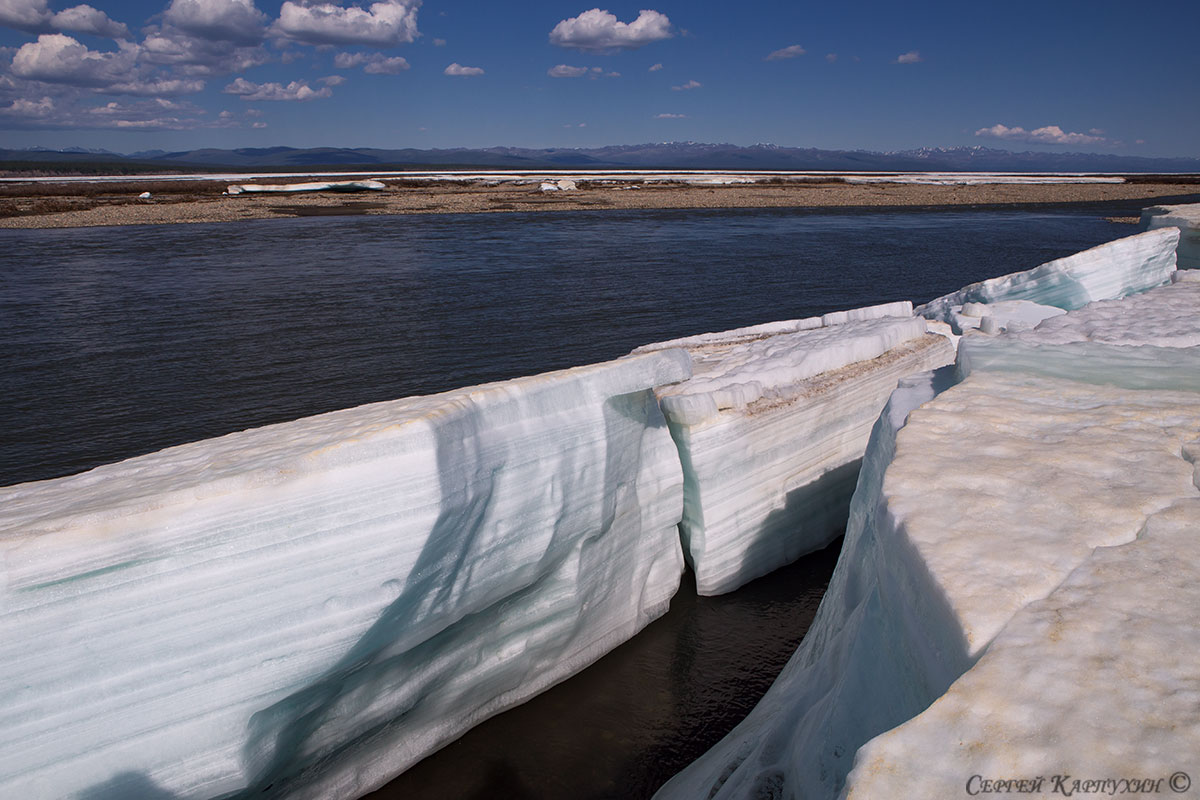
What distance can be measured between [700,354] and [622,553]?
2.66 metres

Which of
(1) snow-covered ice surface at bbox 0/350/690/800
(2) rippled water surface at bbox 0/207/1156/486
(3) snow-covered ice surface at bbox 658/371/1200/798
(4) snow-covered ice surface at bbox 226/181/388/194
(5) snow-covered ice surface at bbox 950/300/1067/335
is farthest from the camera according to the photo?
(4) snow-covered ice surface at bbox 226/181/388/194

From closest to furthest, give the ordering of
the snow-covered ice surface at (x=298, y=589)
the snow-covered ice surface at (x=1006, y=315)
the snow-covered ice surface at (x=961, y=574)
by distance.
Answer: the snow-covered ice surface at (x=961, y=574)
the snow-covered ice surface at (x=298, y=589)
the snow-covered ice surface at (x=1006, y=315)

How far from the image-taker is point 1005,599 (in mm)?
2275

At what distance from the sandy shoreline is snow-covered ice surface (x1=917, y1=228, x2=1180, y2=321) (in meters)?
32.1

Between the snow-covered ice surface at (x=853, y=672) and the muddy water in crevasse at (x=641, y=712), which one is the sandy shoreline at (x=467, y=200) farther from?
the snow-covered ice surface at (x=853, y=672)

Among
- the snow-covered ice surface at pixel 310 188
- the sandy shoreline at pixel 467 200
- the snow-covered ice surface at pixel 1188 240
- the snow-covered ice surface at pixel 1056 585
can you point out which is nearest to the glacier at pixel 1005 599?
the snow-covered ice surface at pixel 1056 585

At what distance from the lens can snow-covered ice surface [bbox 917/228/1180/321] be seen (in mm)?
9812

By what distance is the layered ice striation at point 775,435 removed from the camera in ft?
18.5

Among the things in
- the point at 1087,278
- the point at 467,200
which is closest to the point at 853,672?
the point at 1087,278

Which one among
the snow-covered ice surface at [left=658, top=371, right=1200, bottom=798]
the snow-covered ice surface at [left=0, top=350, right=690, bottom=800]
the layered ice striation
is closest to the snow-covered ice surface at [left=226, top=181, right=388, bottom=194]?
the layered ice striation

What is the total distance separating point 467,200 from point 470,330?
32.9 metres

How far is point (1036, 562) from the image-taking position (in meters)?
2.45

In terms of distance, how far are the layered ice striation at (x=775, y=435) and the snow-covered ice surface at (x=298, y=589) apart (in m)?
1.10

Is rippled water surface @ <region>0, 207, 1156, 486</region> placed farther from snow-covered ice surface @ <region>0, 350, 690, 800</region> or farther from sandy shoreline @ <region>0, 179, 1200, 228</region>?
snow-covered ice surface @ <region>0, 350, 690, 800</region>
